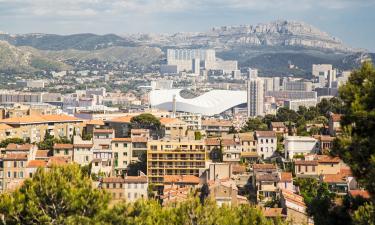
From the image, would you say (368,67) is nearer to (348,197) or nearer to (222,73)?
(348,197)

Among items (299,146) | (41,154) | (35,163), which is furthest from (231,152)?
(35,163)

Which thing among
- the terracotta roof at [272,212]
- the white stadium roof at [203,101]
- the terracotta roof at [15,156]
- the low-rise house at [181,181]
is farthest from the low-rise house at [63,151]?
the white stadium roof at [203,101]

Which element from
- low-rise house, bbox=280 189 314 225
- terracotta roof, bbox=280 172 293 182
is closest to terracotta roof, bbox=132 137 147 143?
terracotta roof, bbox=280 172 293 182

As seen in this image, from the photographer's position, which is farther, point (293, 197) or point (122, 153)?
point (122, 153)

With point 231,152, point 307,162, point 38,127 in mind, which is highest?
point 307,162

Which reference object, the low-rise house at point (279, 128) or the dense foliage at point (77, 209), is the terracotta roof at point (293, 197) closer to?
the dense foliage at point (77, 209)

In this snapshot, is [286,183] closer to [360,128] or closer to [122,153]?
[122,153]
